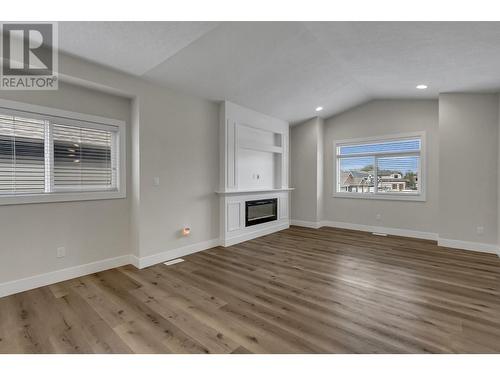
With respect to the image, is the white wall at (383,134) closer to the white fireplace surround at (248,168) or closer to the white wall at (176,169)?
the white fireplace surround at (248,168)

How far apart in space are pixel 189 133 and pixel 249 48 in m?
1.60

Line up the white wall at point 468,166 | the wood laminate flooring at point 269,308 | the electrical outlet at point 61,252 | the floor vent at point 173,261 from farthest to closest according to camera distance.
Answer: the white wall at point 468,166 < the floor vent at point 173,261 < the electrical outlet at point 61,252 < the wood laminate flooring at point 269,308

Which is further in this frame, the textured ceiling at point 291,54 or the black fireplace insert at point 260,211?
the black fireplace insert at point 260,211

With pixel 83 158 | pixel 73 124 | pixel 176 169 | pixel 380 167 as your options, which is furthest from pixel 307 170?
pixel 73 124

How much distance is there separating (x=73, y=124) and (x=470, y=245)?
641 centimetres

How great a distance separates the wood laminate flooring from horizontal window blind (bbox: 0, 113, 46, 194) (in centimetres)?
119

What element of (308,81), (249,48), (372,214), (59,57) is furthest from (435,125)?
(59,57)

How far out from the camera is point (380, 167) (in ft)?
19.1

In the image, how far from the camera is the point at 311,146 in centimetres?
631

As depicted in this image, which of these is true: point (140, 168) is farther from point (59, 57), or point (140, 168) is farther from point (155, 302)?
point (155, 302)

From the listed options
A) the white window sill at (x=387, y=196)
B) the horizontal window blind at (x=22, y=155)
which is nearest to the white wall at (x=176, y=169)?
the horizontal window blind at (x=22, y=155)

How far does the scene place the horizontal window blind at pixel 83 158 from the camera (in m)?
3.10

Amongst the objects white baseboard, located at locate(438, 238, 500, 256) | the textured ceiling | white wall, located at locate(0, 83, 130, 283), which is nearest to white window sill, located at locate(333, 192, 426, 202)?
white baseboard, located at locate(438, 238, 500, 256)

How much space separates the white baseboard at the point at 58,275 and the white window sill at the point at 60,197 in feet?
2.78
